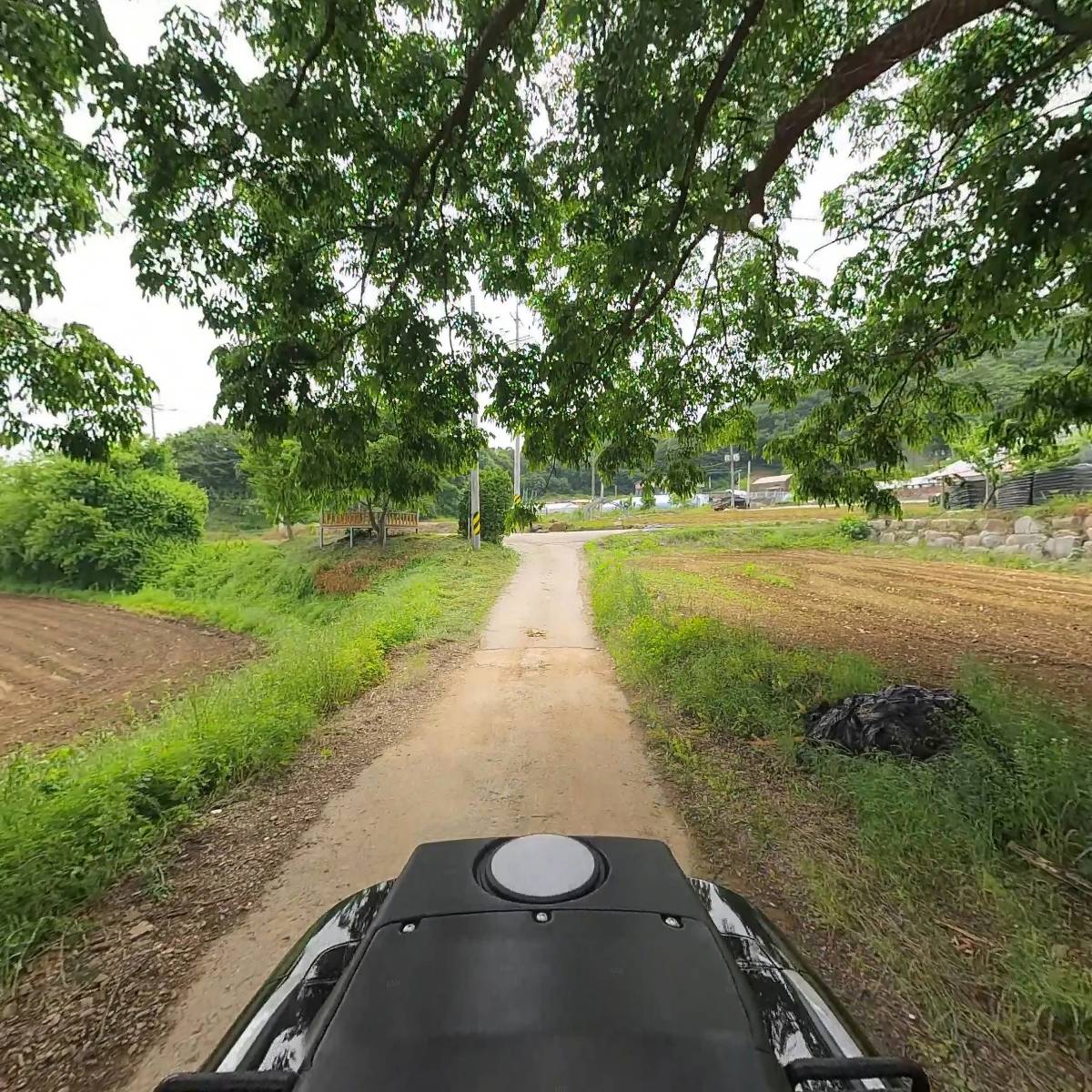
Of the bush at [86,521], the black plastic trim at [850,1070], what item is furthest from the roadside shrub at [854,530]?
the bush at [86,521]

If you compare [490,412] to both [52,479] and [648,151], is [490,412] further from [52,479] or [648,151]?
[52,479]

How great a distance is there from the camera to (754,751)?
4.38 metres

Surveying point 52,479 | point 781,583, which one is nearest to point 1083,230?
point 781,583

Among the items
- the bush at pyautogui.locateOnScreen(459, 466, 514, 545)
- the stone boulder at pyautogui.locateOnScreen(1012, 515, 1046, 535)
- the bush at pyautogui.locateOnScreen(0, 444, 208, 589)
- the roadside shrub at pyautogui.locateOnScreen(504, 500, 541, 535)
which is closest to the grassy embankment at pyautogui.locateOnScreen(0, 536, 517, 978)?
the roadside shrub at pyautogui.locateOnScreen(504, 500, 541, 535)

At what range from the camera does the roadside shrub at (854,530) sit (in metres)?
23.1

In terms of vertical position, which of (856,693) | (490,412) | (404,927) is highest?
(490,412)

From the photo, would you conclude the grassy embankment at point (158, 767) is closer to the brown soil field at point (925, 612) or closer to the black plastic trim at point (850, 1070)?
the black plastic trim at point (850, 1070)

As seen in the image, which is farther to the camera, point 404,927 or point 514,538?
point 514,538

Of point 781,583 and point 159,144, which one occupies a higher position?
point 159,144

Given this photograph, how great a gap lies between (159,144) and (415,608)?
7.49 m

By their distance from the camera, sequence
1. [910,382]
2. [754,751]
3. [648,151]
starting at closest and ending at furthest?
[648,151], [754,751], [910,382]

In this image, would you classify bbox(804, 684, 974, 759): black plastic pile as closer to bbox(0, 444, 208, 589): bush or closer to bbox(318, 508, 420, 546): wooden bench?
bbox(318, 508, 420, 546): wooden bench

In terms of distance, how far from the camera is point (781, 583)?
13359 millimetres

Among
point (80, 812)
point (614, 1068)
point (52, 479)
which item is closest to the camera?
point (614, 1068)
